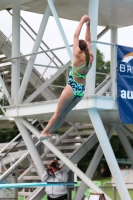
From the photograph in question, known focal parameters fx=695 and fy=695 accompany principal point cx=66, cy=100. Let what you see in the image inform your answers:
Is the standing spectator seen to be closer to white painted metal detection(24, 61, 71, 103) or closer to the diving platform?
the diving platform

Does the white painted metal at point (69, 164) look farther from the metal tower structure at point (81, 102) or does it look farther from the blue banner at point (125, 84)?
the blue banner at point (125, 84)

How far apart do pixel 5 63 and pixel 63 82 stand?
300cm

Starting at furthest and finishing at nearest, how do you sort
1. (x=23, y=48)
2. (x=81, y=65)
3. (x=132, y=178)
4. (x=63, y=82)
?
1. (x=132, y=178)
2. (x=23, y=48)
3. (x=63, y=82)
4. (x=81, y=65)

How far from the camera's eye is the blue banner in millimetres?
18703

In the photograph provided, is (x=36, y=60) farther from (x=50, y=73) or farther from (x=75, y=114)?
(x=75, y=114)

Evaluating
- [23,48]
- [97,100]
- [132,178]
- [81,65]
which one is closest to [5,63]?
[23,48]

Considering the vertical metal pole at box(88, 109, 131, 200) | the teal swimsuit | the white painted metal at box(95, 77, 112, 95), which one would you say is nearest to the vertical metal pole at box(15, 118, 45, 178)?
the white painted metal at box(95, 77, 112, 95)

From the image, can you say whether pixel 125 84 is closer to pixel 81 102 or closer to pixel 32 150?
pixel 81 102

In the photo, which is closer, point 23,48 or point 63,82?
point 63,82

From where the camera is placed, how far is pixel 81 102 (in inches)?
733

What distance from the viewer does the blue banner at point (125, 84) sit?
61.4 ft

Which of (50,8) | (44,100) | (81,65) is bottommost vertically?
(81,65)

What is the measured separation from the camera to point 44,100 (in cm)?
2186

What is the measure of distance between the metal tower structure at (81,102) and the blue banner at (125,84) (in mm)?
156
